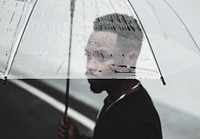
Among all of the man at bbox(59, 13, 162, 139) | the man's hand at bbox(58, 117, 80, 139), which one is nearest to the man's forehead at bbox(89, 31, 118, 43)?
the man at bbox(59, 13, 162, 139)

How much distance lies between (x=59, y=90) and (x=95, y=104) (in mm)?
701

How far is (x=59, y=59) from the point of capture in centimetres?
190

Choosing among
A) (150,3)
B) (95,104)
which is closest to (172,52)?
(150,3)

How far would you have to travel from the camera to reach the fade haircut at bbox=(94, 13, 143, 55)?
192 centimetres

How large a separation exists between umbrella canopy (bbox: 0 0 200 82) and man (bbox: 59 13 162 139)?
43mm

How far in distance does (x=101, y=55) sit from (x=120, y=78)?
16 centimetres

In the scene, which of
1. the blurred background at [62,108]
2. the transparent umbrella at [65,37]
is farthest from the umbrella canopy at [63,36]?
the blurred background at [62,108]

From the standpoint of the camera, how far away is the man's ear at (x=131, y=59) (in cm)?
192

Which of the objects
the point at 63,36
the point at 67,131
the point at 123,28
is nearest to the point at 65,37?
the point at 63,36

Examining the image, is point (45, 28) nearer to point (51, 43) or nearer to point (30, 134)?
point (51, 43)

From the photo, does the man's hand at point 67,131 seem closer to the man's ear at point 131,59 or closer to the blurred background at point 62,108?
the man's ear at point 131,59

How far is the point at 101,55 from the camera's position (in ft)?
6.13

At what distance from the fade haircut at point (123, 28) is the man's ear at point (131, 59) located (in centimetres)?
3

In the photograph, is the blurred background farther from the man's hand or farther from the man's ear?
the man's ear
